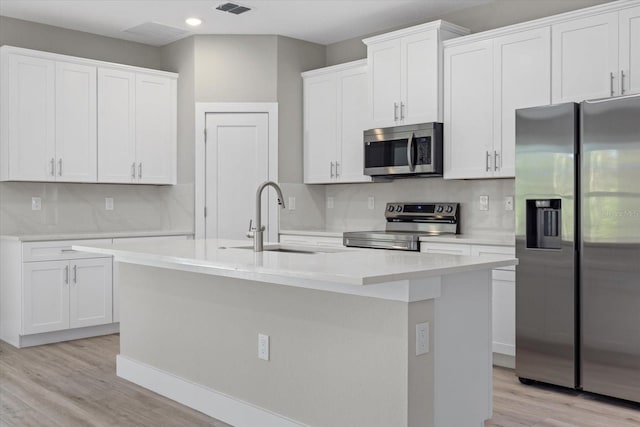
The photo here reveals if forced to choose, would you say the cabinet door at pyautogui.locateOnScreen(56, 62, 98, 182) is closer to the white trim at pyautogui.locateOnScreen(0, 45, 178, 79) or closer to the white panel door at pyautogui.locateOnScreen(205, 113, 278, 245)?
the white trim at pyautogui.locateOnScreen(0, 45, 178, 79)

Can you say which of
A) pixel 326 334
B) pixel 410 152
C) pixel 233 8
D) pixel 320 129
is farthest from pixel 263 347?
pixel 320 129

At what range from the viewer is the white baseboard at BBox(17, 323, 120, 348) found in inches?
193

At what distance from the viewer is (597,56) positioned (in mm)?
3918

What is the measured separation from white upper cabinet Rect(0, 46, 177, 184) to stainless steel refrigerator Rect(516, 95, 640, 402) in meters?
3.51

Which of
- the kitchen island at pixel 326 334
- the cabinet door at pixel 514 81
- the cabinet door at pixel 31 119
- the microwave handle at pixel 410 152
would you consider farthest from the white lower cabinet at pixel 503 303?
the cabinet door at pixel 31 119

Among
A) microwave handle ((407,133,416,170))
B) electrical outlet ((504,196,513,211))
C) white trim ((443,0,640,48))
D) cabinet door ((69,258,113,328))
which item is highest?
white trim ((443,0,640,48))

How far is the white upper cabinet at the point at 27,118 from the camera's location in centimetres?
496

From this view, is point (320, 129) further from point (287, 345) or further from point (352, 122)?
point (287, 345)

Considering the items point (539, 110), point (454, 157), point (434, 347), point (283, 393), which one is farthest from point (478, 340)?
point (454, 157)

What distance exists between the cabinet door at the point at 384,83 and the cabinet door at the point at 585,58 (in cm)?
135

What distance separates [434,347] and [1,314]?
161 inches

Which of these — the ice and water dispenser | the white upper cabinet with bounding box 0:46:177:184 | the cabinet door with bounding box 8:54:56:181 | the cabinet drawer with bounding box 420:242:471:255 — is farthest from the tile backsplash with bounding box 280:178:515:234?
the cabinet door with bounding box 8:54:56:181

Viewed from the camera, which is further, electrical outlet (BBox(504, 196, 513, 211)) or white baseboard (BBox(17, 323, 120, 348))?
white baseboard (BBox(17, 323, 120, 348))

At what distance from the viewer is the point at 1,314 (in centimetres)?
511
